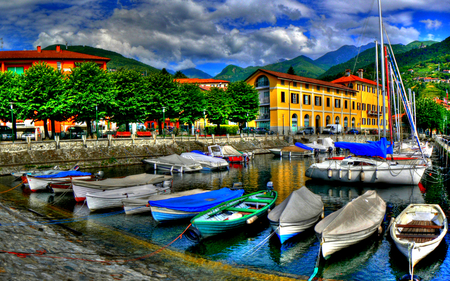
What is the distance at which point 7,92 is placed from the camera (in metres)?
48.5

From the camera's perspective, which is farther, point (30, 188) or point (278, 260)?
point (30, 188)

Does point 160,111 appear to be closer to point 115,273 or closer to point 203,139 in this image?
point 203,139

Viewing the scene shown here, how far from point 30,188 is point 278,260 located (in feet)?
79.3

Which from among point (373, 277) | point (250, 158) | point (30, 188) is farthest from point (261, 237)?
point (250, 158)

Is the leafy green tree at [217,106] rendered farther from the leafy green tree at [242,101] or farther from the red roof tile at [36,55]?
the red roof tile at [36,55]

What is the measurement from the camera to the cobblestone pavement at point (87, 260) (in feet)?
32.5

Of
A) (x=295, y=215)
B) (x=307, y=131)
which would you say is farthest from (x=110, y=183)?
(x=307, y=131)

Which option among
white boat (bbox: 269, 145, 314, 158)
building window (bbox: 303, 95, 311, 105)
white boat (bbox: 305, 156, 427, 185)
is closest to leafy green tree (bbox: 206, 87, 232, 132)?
white boat (bbox: 269, 145, 314, 158)

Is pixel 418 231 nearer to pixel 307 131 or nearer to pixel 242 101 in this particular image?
pixel 242 101

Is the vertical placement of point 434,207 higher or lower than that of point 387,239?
higher

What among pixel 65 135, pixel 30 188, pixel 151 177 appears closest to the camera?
pixel 151 177

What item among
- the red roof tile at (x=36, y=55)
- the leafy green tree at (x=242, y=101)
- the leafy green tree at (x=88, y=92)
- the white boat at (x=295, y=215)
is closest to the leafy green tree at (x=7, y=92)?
the leafy green tree at (x=88, y=92)

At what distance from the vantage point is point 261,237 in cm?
1597

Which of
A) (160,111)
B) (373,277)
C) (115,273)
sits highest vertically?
(160,111)
